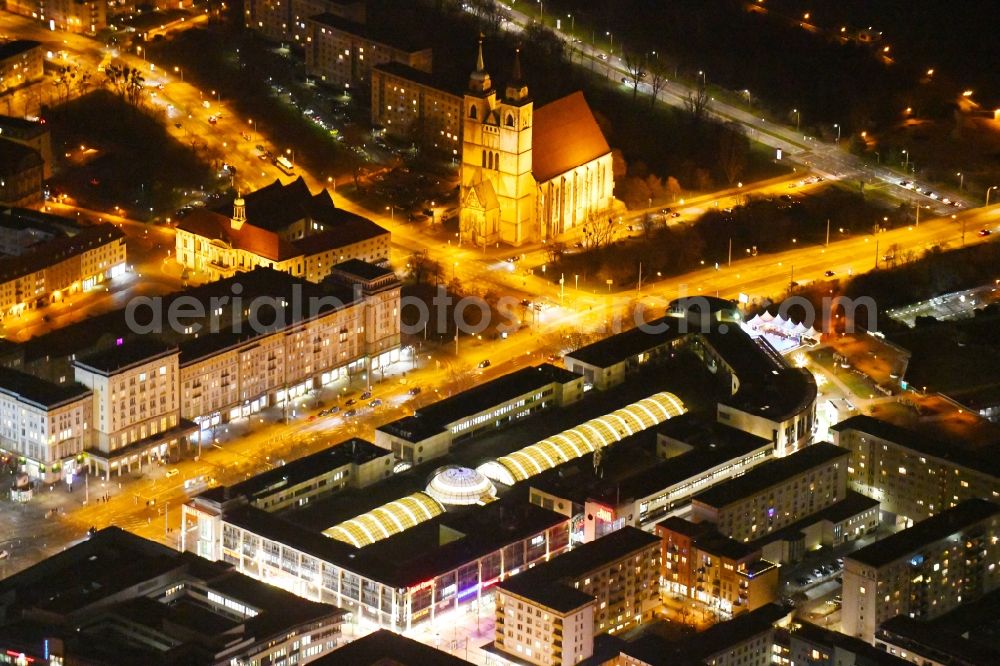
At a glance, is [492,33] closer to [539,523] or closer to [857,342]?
[857,342]

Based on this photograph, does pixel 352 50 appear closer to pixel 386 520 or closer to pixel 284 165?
pixel 284 165

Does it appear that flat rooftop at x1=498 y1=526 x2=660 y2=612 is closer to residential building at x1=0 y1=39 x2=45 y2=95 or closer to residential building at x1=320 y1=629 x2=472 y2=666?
residential building at x1=320 y1=629 x2=472 y2=666

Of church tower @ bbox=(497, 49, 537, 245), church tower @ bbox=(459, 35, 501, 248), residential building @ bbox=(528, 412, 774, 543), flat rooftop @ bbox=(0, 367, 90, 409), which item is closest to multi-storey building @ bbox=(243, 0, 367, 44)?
church tower @ bbox=(459, 35, 501, 248)

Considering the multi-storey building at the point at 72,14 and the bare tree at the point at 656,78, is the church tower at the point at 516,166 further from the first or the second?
the multi-storey building at the point at 72,14

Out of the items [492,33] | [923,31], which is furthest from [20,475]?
[923,31]

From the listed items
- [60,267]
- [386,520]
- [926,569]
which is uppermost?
[926,569]

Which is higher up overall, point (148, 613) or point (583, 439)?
point (148, 613)

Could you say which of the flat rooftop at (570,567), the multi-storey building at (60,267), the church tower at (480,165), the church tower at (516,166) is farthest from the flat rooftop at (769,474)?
the multi-storey building at (60,267)

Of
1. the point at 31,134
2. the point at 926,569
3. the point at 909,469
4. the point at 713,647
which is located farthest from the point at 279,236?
the point at 713,647
